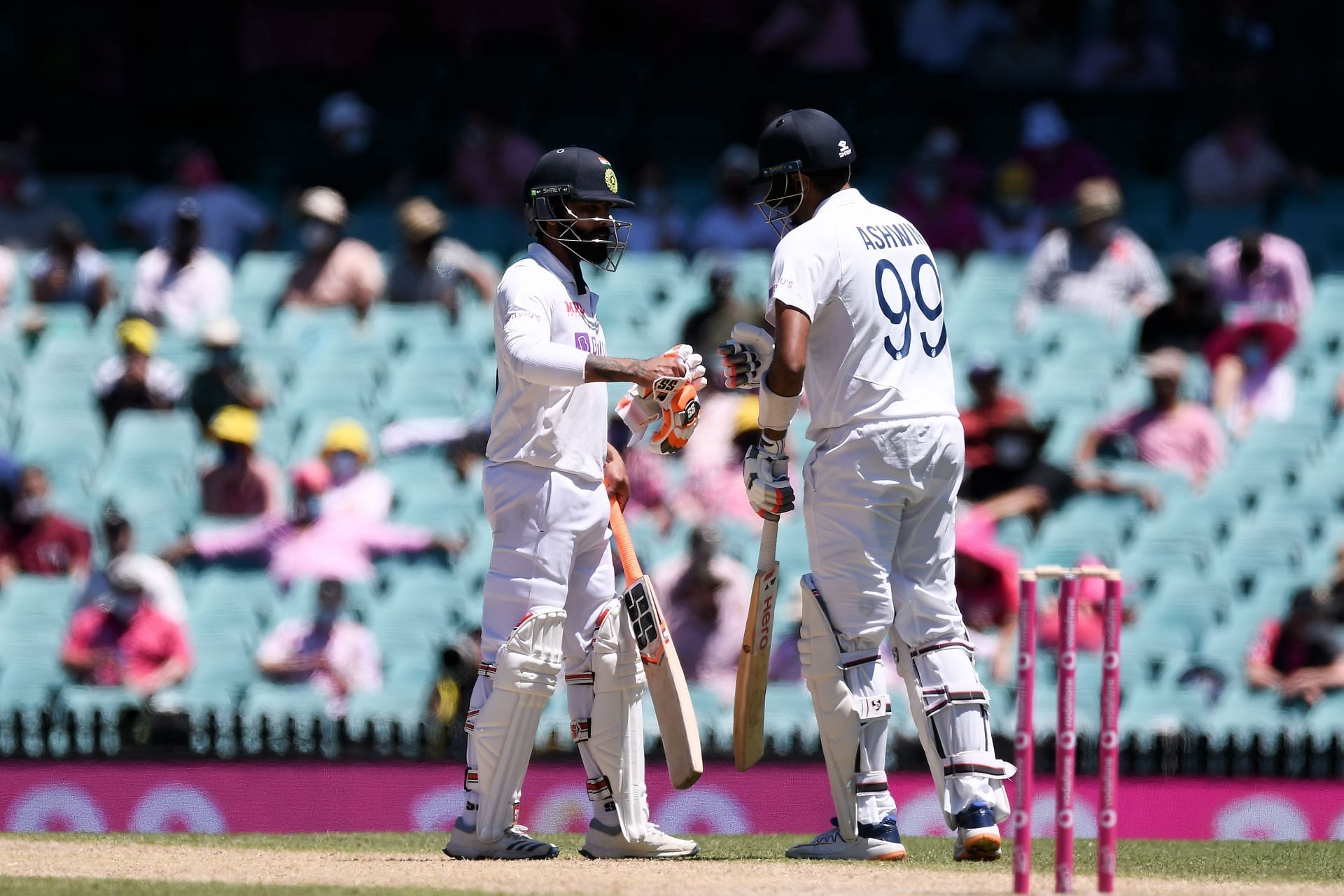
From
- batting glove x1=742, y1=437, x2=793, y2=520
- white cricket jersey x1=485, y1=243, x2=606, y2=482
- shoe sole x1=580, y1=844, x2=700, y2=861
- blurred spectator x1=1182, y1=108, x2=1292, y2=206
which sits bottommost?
shoe sole x1=580, y1=844, x2=700, y2=861

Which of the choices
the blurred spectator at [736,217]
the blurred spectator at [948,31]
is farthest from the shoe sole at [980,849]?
the blurred spectator at [948,31]

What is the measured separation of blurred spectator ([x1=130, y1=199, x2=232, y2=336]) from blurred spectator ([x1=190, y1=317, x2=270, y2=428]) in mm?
765

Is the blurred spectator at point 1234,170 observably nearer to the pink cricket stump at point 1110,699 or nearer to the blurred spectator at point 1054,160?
the blurred spectator at point 1054,160

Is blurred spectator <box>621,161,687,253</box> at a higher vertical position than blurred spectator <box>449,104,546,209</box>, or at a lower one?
lower

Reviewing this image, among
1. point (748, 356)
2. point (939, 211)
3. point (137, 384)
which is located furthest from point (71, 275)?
point (748, 356)

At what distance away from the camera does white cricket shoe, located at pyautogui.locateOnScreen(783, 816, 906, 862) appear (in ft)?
20.5

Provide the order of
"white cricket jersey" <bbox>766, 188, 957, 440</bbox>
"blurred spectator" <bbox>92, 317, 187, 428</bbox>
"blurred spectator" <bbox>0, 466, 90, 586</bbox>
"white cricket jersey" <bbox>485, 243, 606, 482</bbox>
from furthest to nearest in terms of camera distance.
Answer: "blurred spectator" <bbox>92, 317, 187, 428</bbox>, "blurred spectator" <bbox>0, 466, 90, 586</bbox>, "white cricket jersey" <bbox>485, 243, 606, 482</bbox>, "white cricket jersey" <bbox>766, 188, 957, 440</bbox>

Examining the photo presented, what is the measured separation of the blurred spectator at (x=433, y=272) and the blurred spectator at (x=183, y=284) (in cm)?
112

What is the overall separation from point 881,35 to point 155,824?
30.8 feet

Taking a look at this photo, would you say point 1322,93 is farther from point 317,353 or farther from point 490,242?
point 317,353

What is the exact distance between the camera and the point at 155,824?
337 inches

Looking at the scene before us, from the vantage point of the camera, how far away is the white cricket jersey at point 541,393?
632 cm

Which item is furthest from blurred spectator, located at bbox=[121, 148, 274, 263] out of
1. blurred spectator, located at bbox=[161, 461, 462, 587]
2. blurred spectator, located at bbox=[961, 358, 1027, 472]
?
blurred spectator, located at bbox=[961, 358, 1027, 472]

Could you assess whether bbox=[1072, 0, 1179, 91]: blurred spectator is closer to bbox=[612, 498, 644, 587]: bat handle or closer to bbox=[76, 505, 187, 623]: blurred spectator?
bbox=[76, 505, 187, 623]: blurred spectator
